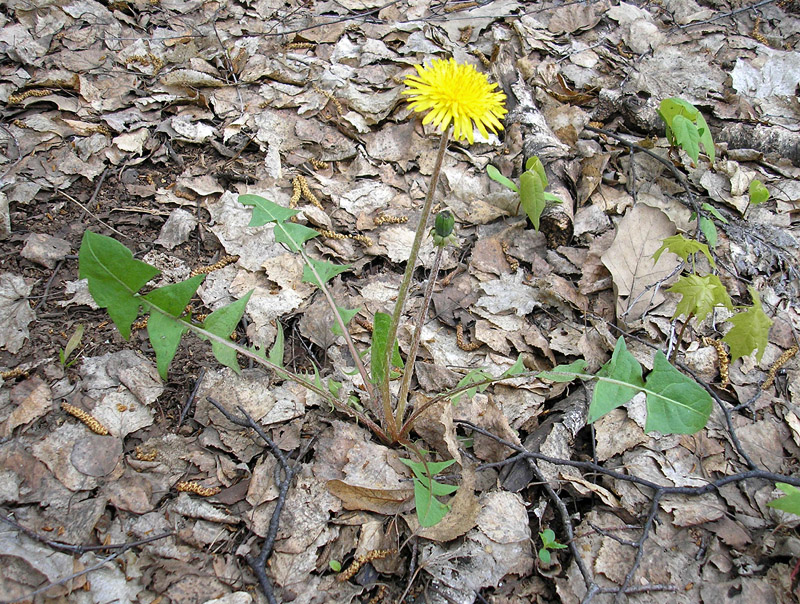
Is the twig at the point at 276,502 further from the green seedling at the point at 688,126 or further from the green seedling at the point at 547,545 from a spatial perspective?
the green seedling at the point at 688,126

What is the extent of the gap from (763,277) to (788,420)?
35.1 inches

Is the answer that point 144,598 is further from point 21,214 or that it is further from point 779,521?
point 779,521

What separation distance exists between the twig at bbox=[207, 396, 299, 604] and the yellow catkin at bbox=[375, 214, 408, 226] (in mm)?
1403

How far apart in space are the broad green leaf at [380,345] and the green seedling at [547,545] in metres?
0.85

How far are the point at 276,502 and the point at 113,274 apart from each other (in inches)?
42.4

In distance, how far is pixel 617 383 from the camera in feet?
6.26

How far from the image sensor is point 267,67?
3682 millimetres

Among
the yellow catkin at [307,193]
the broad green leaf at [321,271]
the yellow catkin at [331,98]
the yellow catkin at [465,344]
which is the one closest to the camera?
the broad green leaf at [321,271]

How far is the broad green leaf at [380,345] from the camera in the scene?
2.03m

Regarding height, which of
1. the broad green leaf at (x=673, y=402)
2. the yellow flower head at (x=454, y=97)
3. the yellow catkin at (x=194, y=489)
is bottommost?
the yellow catkin at (x=194, y=489)

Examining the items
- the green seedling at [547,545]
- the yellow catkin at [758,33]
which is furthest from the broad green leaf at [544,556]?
the yellow catkin at [758,33]

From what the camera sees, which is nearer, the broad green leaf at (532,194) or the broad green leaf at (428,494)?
the broad green leaf at (428,494)

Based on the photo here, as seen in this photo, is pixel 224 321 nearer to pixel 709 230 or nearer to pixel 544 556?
pixel 544 556

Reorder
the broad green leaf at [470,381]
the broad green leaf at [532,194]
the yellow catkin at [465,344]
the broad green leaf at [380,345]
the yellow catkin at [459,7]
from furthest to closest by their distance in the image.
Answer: the yellow catkin at [459,7] < the broad green leaf at [532,194] < the yellow catkin at [465,344] < the broad green leaf at [470,381] < the broad green leaf at [380,345]
